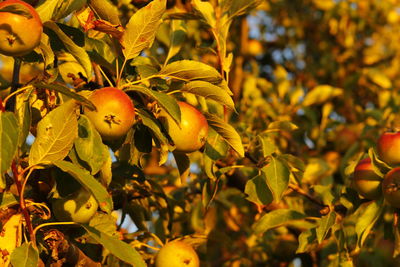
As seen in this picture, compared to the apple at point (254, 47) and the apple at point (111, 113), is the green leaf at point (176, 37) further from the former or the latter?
the apple at point (254, 47)

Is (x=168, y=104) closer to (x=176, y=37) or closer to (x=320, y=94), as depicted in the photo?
(x=176, y=37)

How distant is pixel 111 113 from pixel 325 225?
72 cm

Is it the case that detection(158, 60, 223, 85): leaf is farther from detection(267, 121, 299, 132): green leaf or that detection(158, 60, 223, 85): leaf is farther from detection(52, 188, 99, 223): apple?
detection(267, 121, 299, 132): green leaf

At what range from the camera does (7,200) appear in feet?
4.11

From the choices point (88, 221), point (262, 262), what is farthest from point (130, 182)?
point (262, 262)

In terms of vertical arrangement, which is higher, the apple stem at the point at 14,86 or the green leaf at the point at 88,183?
the green leaf at the point at 88,183

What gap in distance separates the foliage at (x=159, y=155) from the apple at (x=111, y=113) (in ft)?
0.07

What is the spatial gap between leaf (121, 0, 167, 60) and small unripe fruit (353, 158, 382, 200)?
2.34 ft

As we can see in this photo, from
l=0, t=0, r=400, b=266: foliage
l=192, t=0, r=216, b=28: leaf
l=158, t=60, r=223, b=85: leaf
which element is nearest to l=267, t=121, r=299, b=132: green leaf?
l=0, t=0, r=400, b=266: foliage

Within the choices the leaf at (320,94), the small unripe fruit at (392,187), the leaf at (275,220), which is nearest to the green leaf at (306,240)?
the leaf at (275,220)

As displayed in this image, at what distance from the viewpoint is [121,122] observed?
1.24m

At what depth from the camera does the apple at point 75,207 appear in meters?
1.35

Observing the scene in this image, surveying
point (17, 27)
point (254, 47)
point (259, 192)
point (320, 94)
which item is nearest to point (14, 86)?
point (17, 27)

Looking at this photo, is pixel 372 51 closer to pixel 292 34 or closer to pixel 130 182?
pixel 292 34
